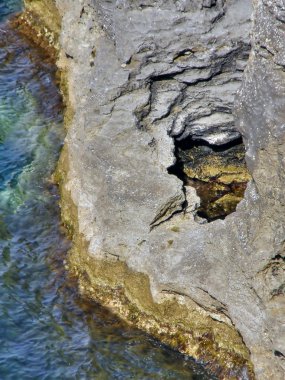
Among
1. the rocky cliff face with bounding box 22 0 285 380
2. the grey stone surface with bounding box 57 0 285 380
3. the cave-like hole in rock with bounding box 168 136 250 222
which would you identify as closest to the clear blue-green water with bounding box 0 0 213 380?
the rocky cliff face with bounding box 22 0 285 380

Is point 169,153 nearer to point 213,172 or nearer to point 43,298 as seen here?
point 213,172

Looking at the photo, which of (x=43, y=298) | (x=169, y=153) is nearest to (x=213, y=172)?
(x=169, y=153)

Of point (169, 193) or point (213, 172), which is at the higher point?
point (213, 172)

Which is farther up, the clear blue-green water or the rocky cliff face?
the rocky cliff face

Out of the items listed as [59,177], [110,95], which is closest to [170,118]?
[110,95]

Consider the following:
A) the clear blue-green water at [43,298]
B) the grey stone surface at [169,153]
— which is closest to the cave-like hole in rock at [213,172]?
the grey stone surface at [169,153]

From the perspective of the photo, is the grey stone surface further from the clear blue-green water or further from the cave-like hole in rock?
the clear blue-green water
